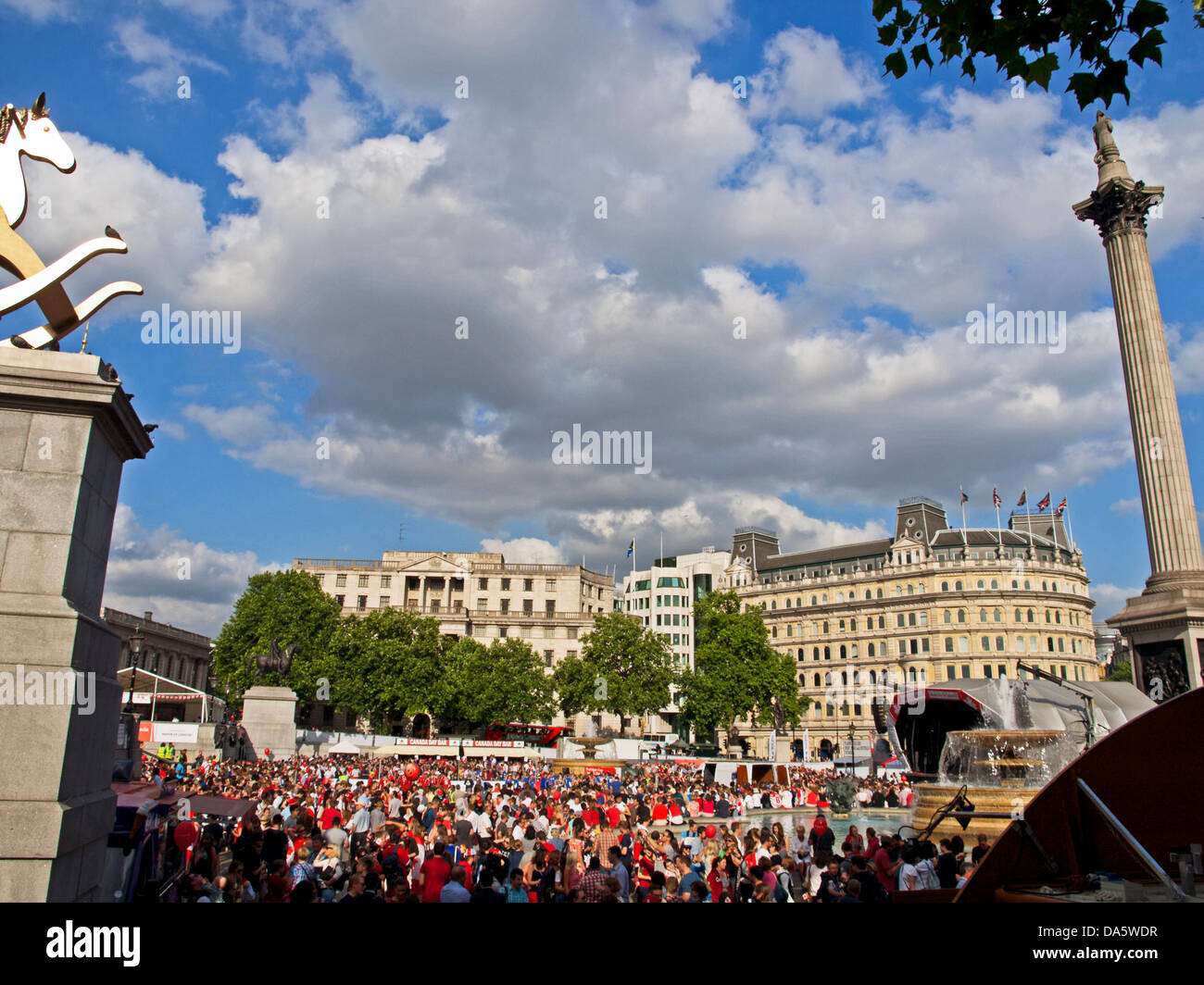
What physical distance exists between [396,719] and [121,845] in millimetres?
80022

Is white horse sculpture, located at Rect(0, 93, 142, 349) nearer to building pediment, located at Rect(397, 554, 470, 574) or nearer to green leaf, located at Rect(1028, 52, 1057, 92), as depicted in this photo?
green leaf, located at Rect(1028, 52, 1057, 92)

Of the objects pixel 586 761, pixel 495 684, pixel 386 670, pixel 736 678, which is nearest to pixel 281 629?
pixel 386 670

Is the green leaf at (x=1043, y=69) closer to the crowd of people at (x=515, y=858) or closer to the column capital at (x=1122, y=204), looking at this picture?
the crowd of people at (x=515, y=858)

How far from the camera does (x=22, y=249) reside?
6762 millimetres

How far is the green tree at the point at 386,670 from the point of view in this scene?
222ft

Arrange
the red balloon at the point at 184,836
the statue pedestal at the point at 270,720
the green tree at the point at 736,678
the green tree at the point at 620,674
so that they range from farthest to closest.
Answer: the green tree at the point at 620,674
the green tree at the point at 736,678
the statue pedestal at the point at 270,720
the red balloon at the point at 184,836

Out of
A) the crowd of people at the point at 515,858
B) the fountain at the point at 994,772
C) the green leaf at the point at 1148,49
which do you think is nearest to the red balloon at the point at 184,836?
the crowd of people at the point at 515,858

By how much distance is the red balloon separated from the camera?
12352mm

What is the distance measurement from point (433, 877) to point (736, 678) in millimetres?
63187

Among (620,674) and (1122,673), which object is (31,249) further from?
(1122,673)

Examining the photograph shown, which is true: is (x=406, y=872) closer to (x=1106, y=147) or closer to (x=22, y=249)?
(x=22, y=249)

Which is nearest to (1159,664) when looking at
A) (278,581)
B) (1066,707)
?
(1066,707)

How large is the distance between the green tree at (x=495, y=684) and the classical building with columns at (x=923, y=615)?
2739 centimetres
